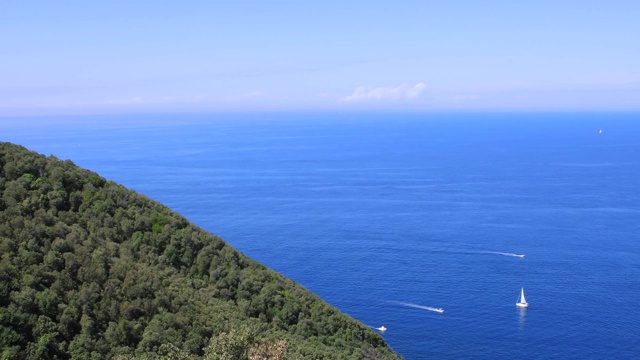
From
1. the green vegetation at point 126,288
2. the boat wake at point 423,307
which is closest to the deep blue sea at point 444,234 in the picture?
the boat wake at point 423,307

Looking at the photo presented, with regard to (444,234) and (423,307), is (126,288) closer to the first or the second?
(423,307)

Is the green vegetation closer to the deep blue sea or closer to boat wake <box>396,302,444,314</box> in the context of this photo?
the deep blue sea

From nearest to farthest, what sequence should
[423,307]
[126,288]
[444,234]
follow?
[126,288] < [423,307] < [444,234]

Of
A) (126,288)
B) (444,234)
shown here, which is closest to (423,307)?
(444,234)

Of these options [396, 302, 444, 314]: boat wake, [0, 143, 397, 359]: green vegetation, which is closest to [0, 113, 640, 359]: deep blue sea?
[396, 302, 444, 314]: boat wake

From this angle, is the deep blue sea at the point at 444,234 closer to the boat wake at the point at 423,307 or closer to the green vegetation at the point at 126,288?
the boat wake at the point at 423,307

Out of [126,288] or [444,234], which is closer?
[126,288]
